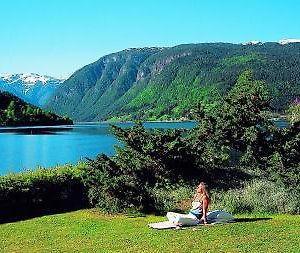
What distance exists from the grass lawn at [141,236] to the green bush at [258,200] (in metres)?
1.21

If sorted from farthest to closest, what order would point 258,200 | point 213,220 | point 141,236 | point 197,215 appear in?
point 258,200 → point 213,220 → point 197,215 → point 141,236

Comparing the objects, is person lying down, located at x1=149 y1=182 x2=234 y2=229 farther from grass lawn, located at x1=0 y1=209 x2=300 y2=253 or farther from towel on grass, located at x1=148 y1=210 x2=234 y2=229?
grass lawn, located at x1=0 y1=209 x2=300 y2=253

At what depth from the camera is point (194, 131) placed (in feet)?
109

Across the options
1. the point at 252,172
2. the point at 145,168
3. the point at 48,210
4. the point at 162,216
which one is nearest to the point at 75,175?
the point at 48,210

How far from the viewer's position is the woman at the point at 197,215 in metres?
21.3

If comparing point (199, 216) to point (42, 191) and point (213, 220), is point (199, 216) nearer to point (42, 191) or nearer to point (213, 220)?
point (213, 220)

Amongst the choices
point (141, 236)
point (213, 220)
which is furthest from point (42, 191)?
point (213, 220)

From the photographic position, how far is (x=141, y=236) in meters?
19.8

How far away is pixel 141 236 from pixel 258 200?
8.58 meters

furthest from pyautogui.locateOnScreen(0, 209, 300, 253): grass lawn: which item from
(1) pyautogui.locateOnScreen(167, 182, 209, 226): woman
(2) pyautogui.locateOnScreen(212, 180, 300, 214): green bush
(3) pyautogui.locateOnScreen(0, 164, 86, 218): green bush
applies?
(3) pyautogui.locateOnScreen(0, 164, 86, 218): green bush

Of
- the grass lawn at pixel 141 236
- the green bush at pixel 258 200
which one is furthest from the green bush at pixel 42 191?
the green bush at pixel 258 200

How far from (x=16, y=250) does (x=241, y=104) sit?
63.9 feet

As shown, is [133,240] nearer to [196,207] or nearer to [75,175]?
[196,207]

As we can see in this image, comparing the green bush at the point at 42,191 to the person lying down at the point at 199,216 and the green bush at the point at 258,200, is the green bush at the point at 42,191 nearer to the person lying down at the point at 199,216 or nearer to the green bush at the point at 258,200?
the green bush at the point at 258,200
